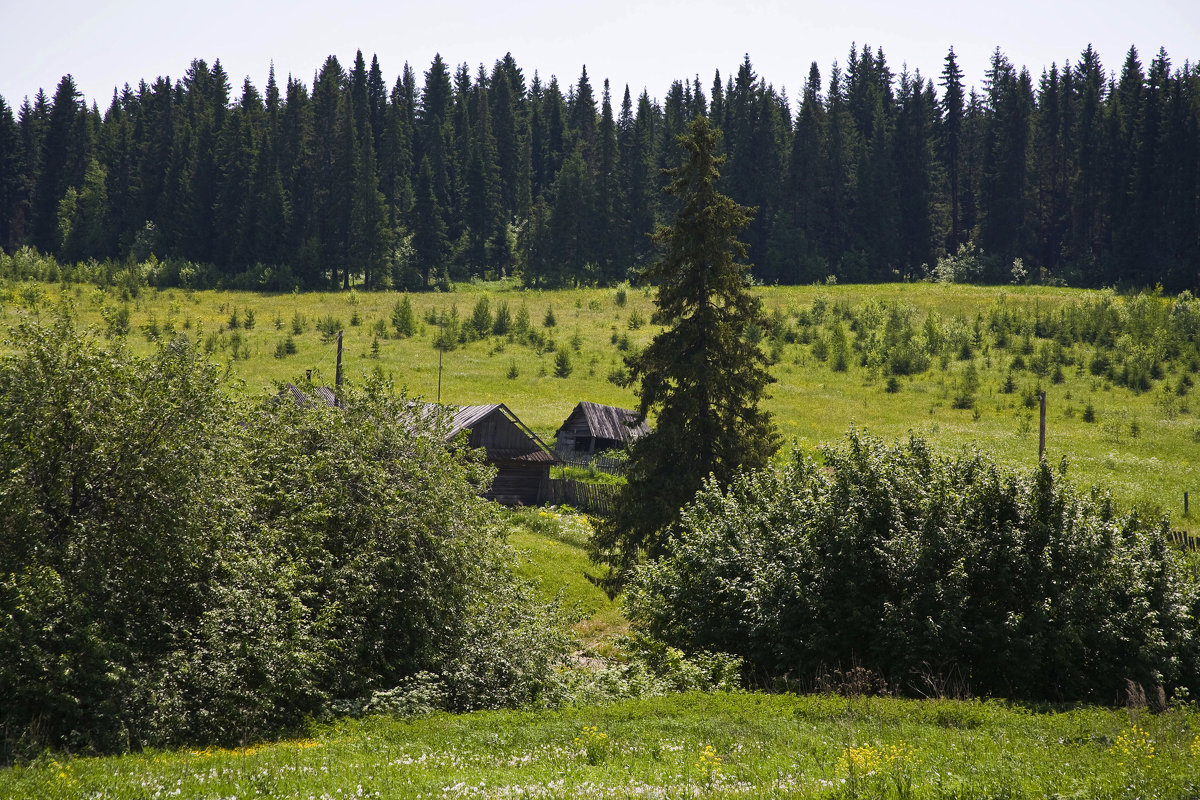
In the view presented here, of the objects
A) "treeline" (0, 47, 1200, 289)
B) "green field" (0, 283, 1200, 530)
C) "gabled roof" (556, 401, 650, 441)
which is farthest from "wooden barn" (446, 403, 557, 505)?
"treeline" (0, 47, 1200, 289)

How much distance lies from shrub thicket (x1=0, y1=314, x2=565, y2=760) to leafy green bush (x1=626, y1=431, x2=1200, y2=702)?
4.42m

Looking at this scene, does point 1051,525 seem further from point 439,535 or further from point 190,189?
point 190,189

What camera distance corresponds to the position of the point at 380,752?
12289mm

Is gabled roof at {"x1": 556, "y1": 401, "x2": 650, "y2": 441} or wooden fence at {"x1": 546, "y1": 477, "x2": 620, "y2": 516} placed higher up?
gabled roof at {"x1": 556, "y1": 401, "x2": 650, "y2": 441}

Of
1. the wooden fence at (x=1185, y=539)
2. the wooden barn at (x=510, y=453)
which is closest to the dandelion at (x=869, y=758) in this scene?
the wooden fence at (x=1185, y=539)

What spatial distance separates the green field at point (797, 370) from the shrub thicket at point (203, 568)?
20919 mm

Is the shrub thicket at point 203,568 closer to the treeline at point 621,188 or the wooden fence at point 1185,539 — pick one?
the wooden fence at point 1185,539

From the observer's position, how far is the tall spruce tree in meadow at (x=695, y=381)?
24062 millimetres

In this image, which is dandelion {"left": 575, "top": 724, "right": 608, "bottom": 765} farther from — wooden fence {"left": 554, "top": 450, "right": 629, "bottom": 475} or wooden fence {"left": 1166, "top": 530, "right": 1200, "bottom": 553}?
wooden fence {"left": 554, "top": 450, "right": 629, "bottom": 475}

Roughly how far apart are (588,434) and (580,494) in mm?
5907

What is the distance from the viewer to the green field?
4662cm

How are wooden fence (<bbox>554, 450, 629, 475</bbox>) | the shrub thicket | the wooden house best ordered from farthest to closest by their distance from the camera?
wooden fence (<bbox>554, 450, 629, 475</bbox>) → the wooden house → the shrub thicket

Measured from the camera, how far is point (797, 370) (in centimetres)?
6269

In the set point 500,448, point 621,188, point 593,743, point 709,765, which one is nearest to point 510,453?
point 500,448
